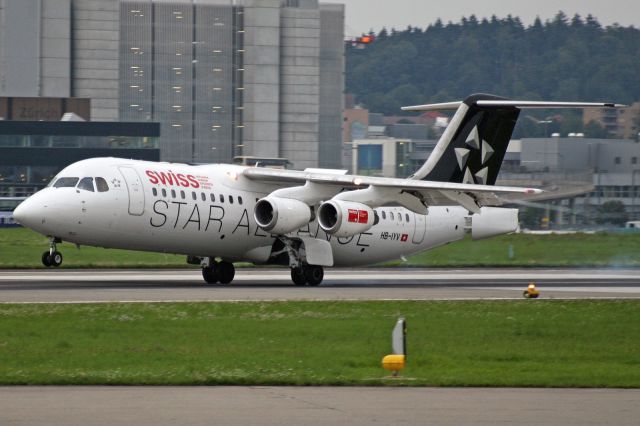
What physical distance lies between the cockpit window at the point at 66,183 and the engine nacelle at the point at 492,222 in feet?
46.2

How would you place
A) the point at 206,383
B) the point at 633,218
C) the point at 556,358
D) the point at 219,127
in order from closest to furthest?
the point at 206,383 < the point at 556,358 < the point at 633,218 < the point at 219,127

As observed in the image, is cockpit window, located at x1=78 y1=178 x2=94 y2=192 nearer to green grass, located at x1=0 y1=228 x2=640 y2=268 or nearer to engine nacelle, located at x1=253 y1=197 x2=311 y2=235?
engine nacelle, located at x1=253 y1=197 x2=311 y2=235

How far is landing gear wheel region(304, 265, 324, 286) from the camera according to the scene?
36969 millimetres

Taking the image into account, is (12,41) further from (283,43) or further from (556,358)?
(556,358)

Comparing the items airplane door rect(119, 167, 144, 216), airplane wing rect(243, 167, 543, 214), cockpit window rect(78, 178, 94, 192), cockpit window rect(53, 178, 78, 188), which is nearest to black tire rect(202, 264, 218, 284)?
airplane wing rect(243, 167, 543, 214)

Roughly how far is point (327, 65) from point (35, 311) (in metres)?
111

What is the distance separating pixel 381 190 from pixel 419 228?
4341 mm

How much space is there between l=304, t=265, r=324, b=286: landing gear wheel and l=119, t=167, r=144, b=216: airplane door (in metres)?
5.69

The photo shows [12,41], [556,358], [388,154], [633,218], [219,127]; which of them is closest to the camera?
[556,358]

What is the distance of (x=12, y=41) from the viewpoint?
385 ft

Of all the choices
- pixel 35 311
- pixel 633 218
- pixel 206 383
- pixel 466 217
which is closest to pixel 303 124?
pixel 633 218

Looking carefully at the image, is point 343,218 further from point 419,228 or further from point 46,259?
point 46,259

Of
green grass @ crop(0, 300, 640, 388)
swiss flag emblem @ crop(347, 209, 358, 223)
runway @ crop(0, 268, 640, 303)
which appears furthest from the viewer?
swiss flag emblem @ crop(347, 209, 358, 223)

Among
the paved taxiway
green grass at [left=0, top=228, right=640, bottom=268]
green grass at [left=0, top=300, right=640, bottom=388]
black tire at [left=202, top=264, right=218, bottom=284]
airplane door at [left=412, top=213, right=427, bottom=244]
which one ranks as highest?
airplane door at [left=412, top=213, right=427, bottom=244]
